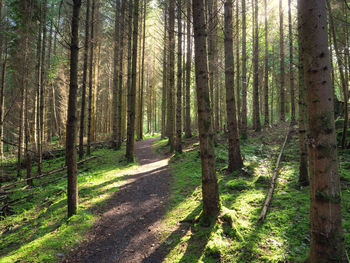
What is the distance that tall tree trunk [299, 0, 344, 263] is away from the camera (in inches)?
76.4

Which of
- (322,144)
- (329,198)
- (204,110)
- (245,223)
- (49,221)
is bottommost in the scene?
(49,221)

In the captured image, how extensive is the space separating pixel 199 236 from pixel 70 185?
3.25 meters

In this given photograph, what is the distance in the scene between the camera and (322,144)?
1.96 meters

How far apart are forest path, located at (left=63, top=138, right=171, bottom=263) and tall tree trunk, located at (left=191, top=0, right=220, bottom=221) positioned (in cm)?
141

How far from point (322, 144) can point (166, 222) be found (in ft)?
11.3

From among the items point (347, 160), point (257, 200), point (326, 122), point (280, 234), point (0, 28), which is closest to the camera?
point (326, 122)

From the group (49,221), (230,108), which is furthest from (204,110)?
(49,221)

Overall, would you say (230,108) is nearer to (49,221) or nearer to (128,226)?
(128,226)

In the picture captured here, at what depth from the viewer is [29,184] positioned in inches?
336

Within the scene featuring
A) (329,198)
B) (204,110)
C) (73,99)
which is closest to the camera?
(329,198)

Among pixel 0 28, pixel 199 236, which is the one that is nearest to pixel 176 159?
pixel 199 236

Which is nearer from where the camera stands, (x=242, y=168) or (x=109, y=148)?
(x=242, y=168)

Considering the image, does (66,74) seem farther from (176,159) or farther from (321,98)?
(321,98)

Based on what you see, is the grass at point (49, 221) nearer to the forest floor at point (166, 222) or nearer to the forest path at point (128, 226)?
the forest floor at point (166, 222)
